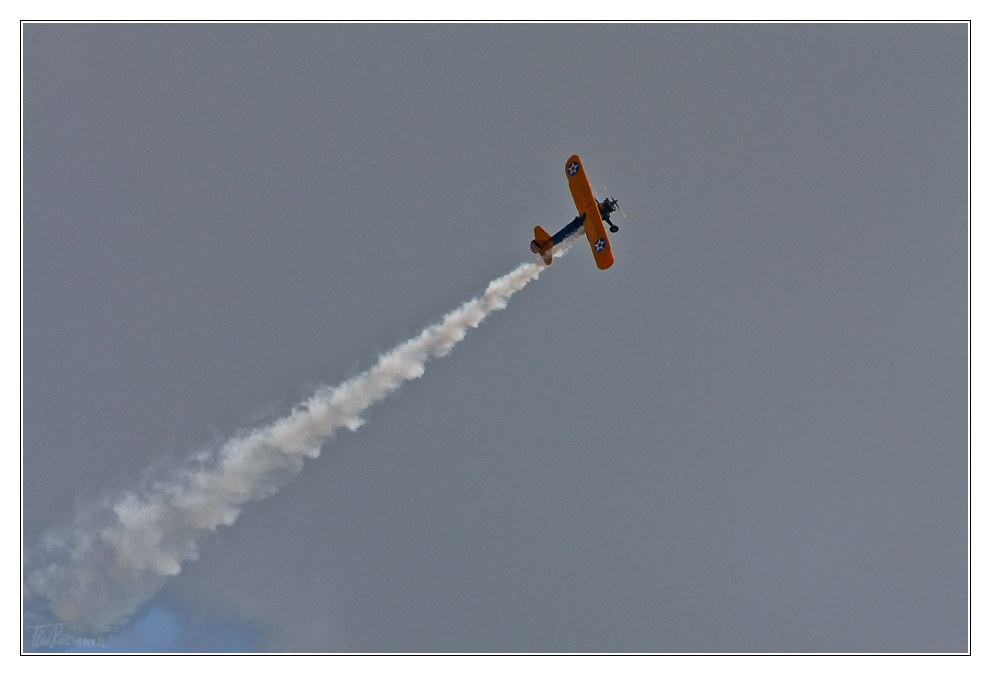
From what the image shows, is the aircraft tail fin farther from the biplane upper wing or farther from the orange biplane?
the biplane upper wing

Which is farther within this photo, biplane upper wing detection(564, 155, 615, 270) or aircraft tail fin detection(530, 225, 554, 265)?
aircraft tail fin detection(530, 225, 554, 265)

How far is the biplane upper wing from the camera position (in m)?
61.5

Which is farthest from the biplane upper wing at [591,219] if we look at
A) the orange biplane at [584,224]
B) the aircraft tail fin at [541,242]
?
the aircraft tail fin at [541,242]

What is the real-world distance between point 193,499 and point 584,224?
27.7 metres

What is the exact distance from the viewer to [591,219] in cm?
6159

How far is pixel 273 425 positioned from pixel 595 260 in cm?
2145

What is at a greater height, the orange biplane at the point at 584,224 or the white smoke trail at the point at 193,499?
the orange biplane at the point at 584,224

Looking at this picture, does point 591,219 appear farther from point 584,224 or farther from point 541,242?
point 541,242

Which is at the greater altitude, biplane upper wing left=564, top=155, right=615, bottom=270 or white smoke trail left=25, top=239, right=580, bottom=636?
biplane upper wing left=564, top=155, right=615, bottom=270

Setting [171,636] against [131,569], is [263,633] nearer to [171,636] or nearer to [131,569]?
[171,636]

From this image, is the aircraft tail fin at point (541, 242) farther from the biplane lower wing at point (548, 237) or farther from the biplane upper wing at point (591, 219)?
the biplane upper wing at point (591, 219)

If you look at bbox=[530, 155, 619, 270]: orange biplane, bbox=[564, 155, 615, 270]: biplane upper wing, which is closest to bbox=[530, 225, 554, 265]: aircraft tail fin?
bbox=[530, 155, 619, 270]: orange biplane

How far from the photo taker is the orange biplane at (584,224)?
61469 millimetres

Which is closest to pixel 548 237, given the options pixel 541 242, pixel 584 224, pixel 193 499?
pixel 541 242
